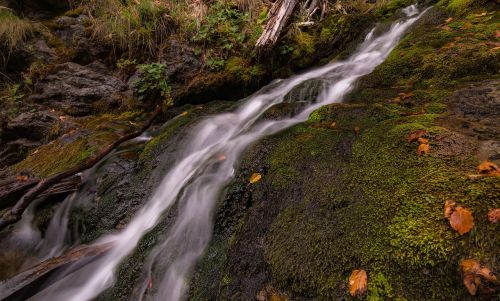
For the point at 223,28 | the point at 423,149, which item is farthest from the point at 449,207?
the point at 223,28

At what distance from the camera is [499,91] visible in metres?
2.58

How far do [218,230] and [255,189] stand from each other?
452 mm

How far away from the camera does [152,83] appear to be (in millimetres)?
6141

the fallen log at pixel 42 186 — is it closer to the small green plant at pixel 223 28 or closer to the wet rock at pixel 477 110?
the small green plant at pixel 223 28

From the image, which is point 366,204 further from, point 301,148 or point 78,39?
point 78,39

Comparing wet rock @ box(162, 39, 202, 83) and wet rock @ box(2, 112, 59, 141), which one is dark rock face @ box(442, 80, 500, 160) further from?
wet rock @ box(2, 112, 59, 141)

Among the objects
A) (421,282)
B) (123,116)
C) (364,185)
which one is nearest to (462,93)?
(364,185)

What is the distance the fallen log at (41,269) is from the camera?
2.62 meters

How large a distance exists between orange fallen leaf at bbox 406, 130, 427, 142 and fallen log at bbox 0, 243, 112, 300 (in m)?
2.94

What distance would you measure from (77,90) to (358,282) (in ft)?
22.5

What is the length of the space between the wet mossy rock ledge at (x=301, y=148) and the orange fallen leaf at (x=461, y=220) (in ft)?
0.08

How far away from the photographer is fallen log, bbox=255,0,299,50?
5473mm

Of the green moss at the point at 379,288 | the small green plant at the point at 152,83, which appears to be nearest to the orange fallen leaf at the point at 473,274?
the green moss at the point at 379,288

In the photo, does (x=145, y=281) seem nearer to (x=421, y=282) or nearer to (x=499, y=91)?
(x=421, y=282)
